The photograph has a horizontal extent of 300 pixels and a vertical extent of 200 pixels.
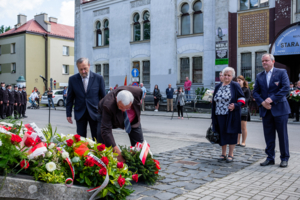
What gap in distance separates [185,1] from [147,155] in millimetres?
21163

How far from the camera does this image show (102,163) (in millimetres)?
3707

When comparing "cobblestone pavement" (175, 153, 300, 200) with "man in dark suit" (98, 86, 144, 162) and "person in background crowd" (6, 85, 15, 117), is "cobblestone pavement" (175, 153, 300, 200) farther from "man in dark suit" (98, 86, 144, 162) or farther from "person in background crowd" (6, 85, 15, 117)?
"person in background crowd" (6, 85, 15, 117)

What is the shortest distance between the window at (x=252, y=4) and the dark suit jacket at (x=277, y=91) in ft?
53.4

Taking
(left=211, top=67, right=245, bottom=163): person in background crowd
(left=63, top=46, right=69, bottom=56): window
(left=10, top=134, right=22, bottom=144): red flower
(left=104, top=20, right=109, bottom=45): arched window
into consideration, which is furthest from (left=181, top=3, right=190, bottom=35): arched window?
(left=63, top=46, right=69, bottom=56): window

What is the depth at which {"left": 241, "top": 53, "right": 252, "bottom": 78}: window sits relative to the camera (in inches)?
840

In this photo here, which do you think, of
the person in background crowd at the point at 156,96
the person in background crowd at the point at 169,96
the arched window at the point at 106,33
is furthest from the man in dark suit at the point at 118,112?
the arched window at the point at 106,33

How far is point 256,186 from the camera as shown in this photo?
14.7ft

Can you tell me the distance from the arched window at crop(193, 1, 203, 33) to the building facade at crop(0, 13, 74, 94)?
29.1m

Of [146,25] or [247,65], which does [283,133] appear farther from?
[146,25]

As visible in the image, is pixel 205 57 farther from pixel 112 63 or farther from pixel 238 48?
pixel 112 63

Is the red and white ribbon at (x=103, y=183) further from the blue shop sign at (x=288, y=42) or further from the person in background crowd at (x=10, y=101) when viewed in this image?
the blue shop sign at (x=288, y=42)

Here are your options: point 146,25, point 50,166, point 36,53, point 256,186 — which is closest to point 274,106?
point 256,186

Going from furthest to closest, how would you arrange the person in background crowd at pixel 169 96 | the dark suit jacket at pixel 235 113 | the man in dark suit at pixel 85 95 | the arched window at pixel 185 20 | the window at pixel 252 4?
1. the arched window at pixel 185 20
2. the person in background crowd at pixel 169 96
3. the window at pixel 252 4
4. the dark suit jacket at pixel 235 113
5. the man in dark suit at pixel 85 95

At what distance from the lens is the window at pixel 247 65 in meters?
21.3
